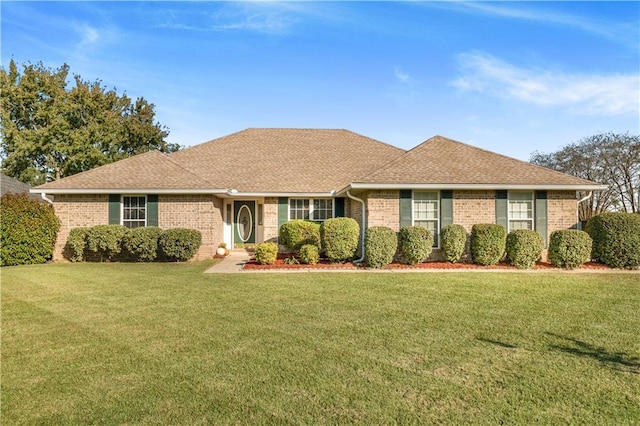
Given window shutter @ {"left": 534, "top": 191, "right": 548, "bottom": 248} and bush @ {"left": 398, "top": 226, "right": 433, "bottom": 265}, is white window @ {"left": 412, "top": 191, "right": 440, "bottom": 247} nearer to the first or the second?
bush @ {"left": 398, "top": 226, "right": 433, "bottom": 265}

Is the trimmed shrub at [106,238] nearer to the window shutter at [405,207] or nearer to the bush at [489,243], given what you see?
the window shutter at [405,207]

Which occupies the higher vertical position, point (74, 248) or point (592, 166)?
point (592, 166)

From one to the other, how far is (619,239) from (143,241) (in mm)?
15638

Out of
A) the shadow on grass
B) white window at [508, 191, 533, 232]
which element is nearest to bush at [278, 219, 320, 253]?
white window at [508, 191, 533, 232]

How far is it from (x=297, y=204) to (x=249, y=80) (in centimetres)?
550

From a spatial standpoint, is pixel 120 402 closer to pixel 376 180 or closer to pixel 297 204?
pixel 376 180

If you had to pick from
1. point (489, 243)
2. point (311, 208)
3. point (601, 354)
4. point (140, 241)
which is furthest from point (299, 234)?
point (601, 354)

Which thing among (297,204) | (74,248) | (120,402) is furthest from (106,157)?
(120,402)

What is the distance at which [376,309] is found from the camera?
6781 mm

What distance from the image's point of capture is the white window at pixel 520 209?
13625mm

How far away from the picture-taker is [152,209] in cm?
1468

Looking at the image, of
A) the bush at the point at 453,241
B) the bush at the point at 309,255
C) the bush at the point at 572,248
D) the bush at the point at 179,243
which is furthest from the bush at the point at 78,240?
the bush at the point at 572,248

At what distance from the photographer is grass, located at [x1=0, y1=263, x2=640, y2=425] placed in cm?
326

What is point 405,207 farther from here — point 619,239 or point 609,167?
point 609,167
